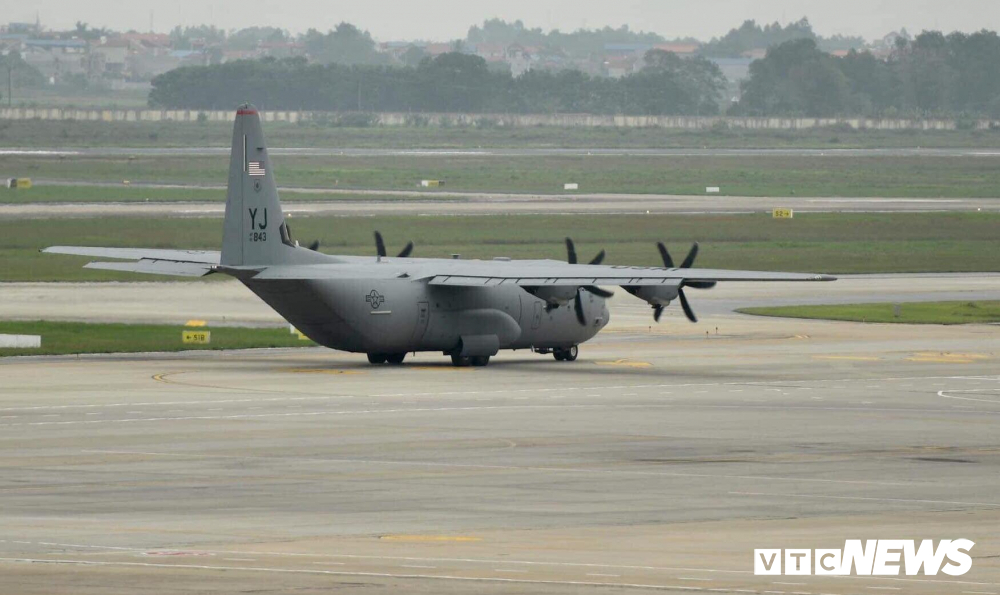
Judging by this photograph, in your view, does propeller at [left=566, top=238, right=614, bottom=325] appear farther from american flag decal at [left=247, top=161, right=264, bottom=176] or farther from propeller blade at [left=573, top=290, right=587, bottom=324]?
american flag decal at [left=247, top=161, right=264, bottom=176]

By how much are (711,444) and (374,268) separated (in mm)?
17935

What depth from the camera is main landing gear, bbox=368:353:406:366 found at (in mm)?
51969

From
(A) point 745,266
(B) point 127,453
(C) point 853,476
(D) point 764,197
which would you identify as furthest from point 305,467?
(D) point 764,197

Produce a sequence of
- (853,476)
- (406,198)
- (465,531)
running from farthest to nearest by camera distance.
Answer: (406,198) → (853,476) → (465,531)

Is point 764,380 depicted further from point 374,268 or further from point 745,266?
point 745,266

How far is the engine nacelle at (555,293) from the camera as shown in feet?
170

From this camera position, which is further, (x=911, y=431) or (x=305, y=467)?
(x=911, y=431)

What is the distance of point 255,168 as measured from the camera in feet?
159

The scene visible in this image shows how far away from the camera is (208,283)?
80.0 meters

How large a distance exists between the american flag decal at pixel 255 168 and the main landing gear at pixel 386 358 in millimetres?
6594

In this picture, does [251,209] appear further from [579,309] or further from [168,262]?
[579,309]

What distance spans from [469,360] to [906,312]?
23182 mm

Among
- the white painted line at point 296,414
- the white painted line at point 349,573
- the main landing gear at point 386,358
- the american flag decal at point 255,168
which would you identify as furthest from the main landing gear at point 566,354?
the white painted line at point 349,573

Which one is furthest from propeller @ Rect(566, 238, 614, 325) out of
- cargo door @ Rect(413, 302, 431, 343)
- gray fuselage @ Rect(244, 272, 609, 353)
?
cargo door @ Rect(413, 302, 431, 343)
